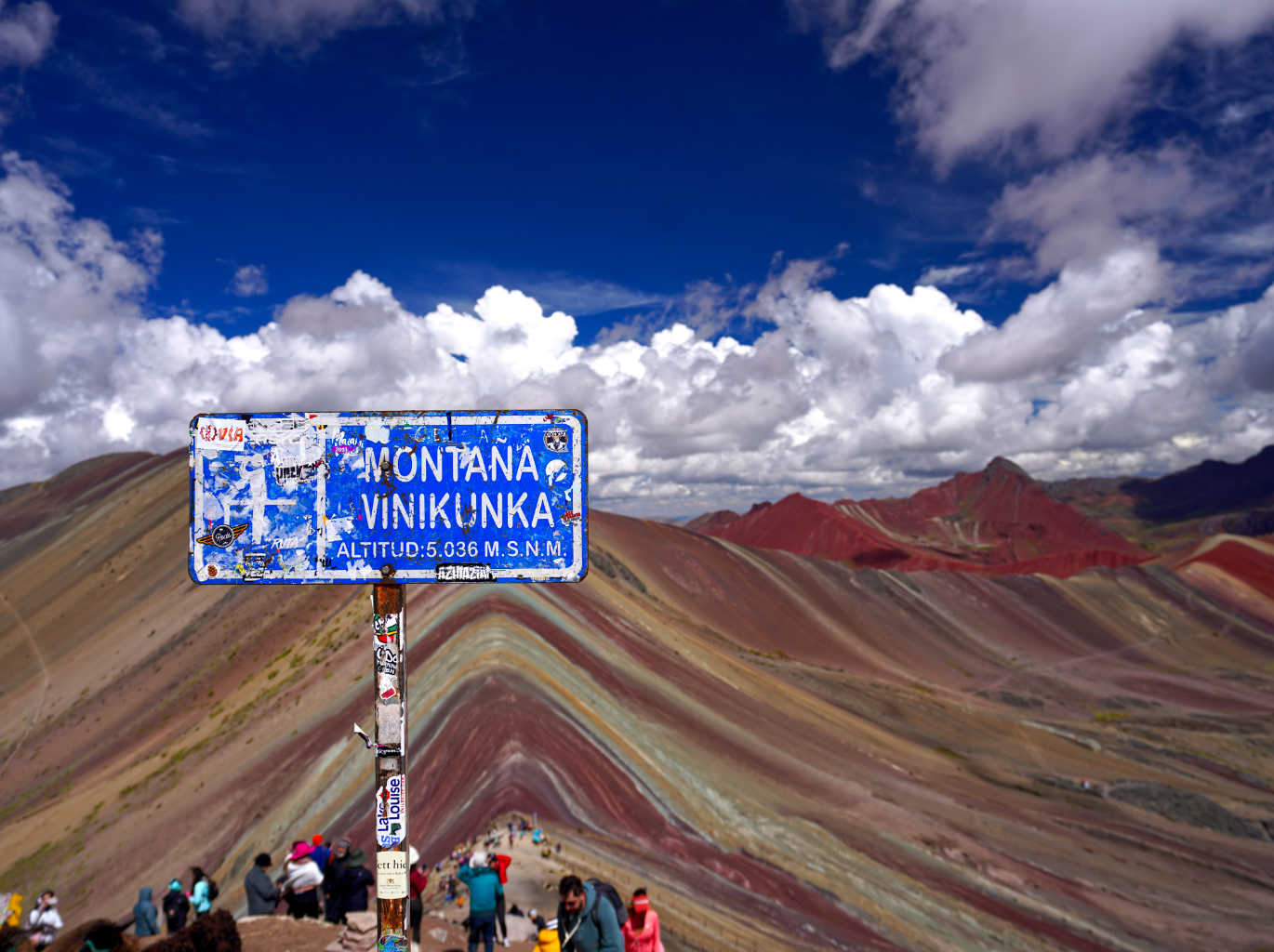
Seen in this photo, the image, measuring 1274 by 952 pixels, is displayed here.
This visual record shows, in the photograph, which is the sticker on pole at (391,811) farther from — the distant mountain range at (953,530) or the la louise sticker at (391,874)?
the distant mountain range at (953,530)

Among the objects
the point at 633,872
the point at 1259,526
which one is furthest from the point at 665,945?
the point at 1259,526

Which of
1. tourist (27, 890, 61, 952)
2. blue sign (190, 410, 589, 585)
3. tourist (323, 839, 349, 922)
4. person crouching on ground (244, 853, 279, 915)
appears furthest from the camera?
tourist (27, 890, 61, 952)

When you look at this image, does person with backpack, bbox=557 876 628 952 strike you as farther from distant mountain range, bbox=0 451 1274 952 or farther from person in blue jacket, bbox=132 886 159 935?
person in blue jacket, bbox=132 886 159 935

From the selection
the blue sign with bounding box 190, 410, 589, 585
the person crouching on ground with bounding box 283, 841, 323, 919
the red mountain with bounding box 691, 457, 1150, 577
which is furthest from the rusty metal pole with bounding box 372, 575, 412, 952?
the red mountain with bounding box 691, 457, 1150, 577

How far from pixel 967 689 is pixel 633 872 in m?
47.3

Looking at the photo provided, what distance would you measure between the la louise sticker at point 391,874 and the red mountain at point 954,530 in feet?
342

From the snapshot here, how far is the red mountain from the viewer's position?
365 feet

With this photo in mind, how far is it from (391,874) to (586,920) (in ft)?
8.80

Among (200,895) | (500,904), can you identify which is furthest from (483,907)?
(200,895)

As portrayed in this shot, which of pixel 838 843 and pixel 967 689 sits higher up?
pixel 838 843

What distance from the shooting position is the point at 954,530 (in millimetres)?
142625

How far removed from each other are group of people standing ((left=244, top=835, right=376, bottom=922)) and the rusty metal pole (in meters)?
5.59

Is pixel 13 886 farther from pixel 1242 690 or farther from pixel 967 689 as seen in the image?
pixel 1242 690

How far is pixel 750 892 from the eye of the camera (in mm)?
12422
